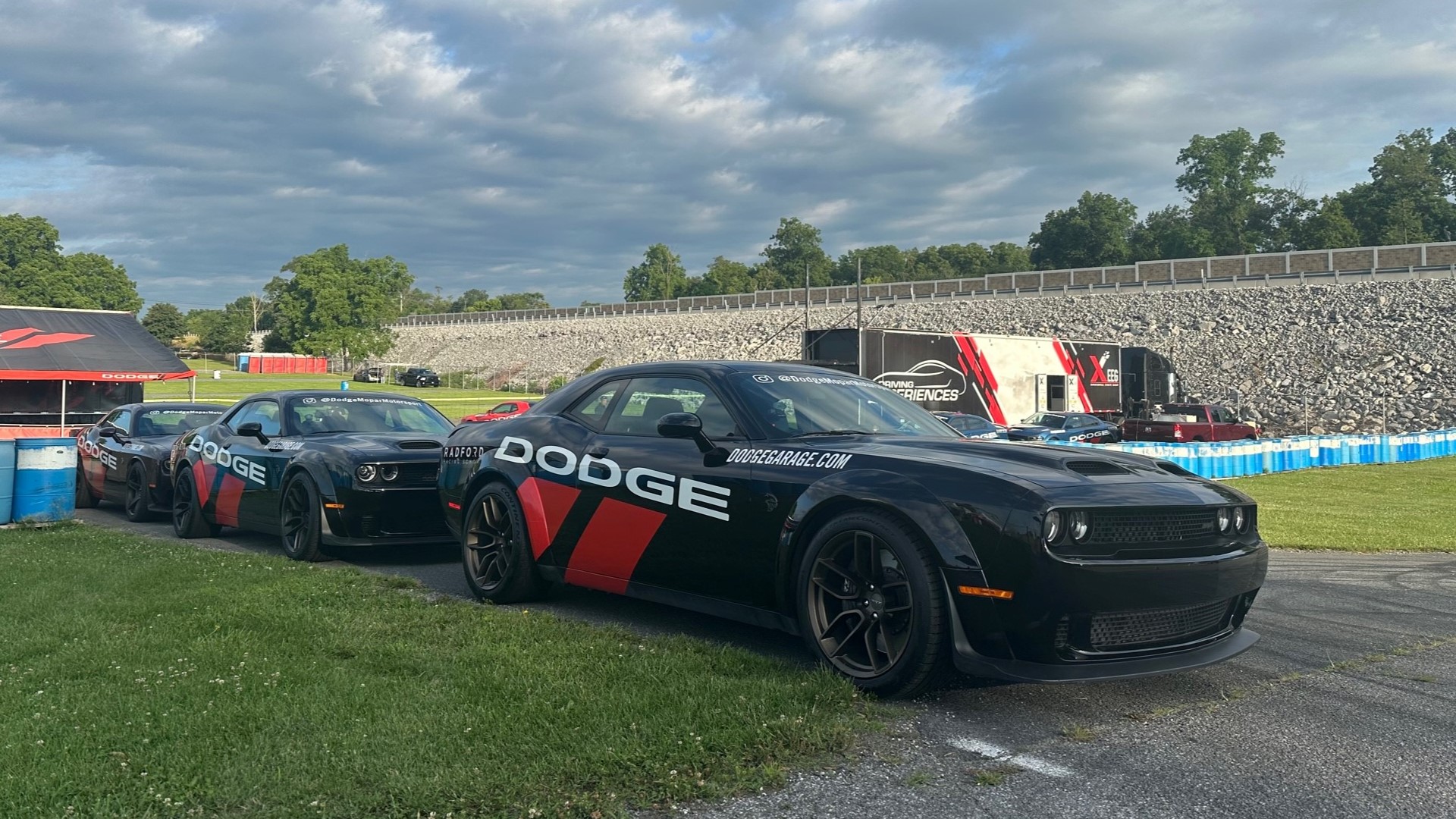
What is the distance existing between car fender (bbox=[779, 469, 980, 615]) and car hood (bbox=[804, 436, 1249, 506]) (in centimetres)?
9

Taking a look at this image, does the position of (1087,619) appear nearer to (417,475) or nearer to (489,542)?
(489,542)

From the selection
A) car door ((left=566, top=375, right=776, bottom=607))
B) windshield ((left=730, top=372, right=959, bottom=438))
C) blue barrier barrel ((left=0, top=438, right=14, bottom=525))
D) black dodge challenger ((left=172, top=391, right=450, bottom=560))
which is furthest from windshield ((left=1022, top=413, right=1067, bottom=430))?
car door ((left=566, top=375, right=776, bottom=607))

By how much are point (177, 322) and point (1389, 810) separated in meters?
142

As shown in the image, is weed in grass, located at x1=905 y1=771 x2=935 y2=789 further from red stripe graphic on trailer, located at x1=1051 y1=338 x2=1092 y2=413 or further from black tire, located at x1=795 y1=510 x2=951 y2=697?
red stripe graphic on trailer, located at x1=1051 y1=338 x2=1092 y2=413

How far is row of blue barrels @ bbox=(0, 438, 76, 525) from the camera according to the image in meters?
11.4

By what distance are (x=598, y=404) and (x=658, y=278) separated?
5412 inches

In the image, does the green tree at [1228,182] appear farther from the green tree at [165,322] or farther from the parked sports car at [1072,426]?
the green tree at [165,322]

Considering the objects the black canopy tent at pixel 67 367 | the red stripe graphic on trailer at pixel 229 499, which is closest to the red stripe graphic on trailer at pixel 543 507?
the red stripe graphic on trailer at pixel 229 499

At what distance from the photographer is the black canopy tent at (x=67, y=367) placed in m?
19.8

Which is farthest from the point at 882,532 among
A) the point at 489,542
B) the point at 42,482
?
the point at 42,482

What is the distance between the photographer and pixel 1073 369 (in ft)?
99.0

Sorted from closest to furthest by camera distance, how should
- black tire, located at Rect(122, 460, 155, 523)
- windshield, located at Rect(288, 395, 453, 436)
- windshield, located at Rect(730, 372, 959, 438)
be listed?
windshield, located at Rect(730, 372, 959, 438), windshield, located at Rect(288, 395, 453, 436), black tire, located at Rect(122, 460, 155, 523)

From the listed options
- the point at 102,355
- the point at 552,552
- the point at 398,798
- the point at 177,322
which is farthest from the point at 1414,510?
the point at 177,322

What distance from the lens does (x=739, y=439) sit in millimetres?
5648
